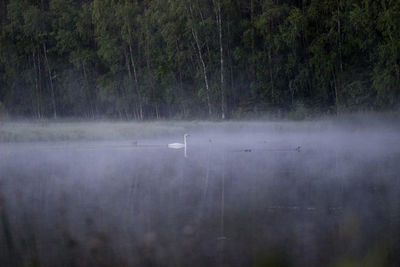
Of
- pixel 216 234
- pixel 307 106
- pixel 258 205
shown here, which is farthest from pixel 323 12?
pixel 216 234

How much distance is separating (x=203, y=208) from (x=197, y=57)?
20.4 m

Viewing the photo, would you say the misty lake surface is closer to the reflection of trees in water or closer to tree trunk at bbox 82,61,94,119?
the reflection of trees in water

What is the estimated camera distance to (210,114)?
27453mm

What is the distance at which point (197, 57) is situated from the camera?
2814 cm

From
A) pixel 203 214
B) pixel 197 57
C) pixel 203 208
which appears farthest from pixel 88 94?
pixel 203 214

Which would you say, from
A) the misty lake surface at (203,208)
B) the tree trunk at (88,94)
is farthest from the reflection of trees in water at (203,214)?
the tree trunk at (88,94)

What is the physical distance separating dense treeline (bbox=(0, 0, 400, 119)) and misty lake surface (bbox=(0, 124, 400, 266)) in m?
10.5

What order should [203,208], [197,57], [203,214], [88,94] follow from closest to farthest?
[203,214], [203,208], [197,57], [88,94]

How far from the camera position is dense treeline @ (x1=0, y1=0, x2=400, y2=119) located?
26.1m

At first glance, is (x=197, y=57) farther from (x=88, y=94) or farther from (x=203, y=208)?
(x=203, y=208)

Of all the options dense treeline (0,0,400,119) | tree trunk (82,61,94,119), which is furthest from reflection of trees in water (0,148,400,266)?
tree trunk (82,61,94,119)

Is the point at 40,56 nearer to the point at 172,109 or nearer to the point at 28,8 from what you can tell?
the point at 28,8

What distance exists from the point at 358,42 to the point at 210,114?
25.9 feet

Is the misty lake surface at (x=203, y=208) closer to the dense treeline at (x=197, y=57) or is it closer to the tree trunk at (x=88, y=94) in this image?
the dense treeline at (x=197, y=57)
